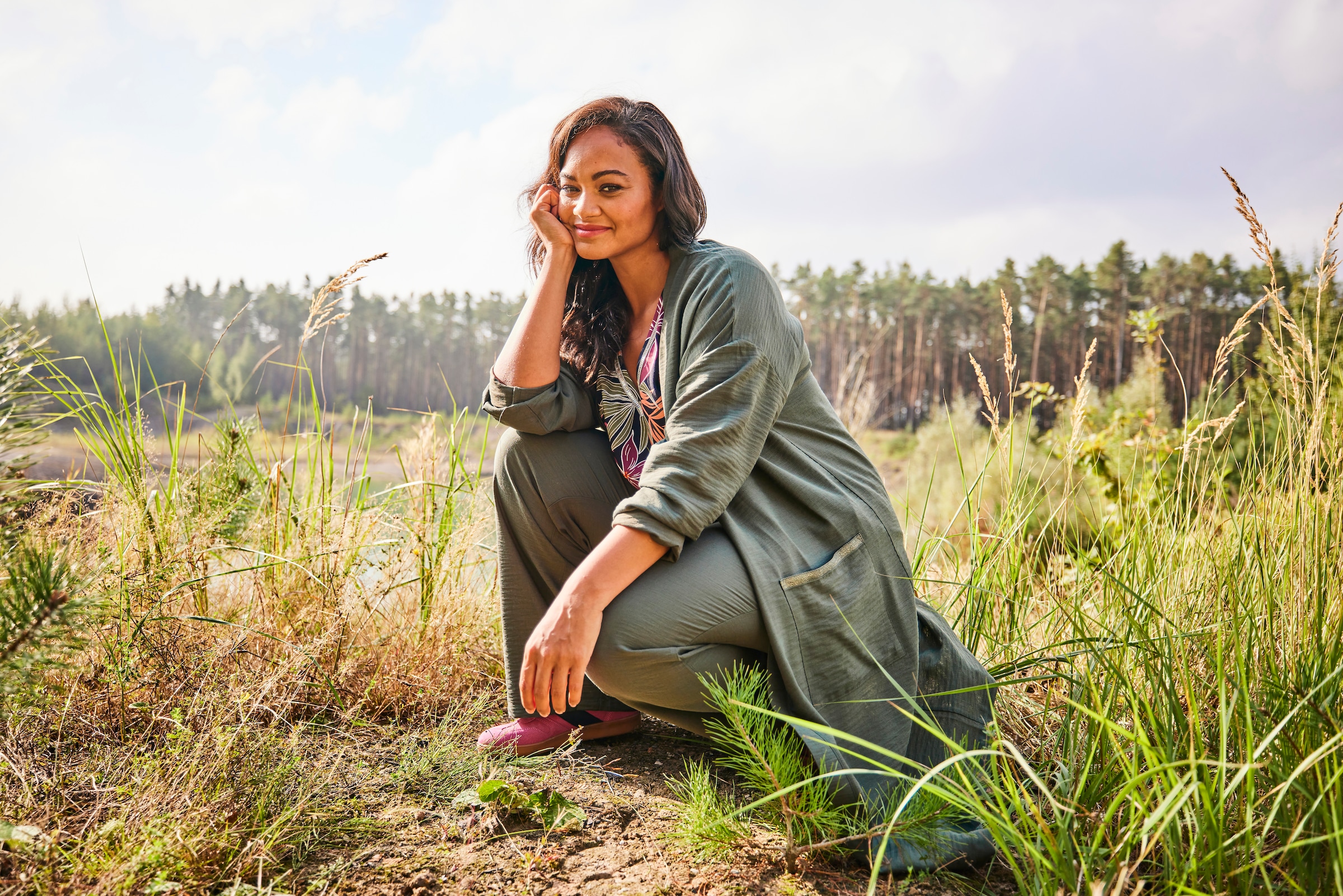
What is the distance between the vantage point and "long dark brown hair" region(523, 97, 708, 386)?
1853 millimetres

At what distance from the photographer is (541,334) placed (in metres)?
1.90

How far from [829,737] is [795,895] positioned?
10.3 inches

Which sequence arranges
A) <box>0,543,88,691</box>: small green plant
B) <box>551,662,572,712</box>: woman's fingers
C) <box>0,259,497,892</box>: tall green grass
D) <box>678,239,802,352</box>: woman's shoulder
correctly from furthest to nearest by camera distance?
1. <box>678,239,802,352</box>: woman's shoulder
2. <box>551,662,572,712</box>: woman's fingers
3. <box>0,259,497,892</box>: tall green grass
4. <box>0,543,88,691</box>: small green plant

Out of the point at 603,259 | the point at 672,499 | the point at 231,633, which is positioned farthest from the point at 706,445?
the point at 231,633

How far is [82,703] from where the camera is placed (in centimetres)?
167

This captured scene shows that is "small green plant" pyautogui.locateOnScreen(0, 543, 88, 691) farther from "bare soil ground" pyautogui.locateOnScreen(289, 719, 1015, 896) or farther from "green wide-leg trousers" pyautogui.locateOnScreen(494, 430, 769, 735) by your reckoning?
"green wide-leg trousers" pyautogui.locateOnScreen(494, 430, 769, 735)

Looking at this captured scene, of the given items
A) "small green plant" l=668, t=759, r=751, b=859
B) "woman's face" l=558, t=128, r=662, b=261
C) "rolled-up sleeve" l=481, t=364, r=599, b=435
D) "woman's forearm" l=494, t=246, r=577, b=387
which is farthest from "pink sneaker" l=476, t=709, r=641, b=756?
"woman's face" l=558, t=128, r=662, b=261

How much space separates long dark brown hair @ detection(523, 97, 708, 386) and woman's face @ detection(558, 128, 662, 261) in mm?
25

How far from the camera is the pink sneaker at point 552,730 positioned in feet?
5.99

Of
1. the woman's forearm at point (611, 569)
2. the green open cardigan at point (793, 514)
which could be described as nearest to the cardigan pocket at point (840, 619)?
the green open cardigan at point (793, 514)

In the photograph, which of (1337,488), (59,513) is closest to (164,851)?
(59,513)

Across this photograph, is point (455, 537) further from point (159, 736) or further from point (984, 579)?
point (984, 579)

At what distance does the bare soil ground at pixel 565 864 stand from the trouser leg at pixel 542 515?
43 cm

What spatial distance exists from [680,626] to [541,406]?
667mm
